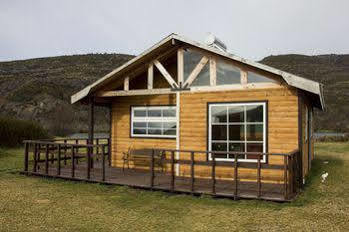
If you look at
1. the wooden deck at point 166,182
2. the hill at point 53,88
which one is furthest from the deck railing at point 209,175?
the hill at point 53,88

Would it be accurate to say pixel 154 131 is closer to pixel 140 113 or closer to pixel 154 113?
pixel 154 113

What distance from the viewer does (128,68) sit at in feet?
41.7

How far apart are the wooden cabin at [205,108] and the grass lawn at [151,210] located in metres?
1.13

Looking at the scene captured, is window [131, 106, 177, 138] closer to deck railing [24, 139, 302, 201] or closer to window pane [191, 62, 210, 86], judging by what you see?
deck railing [24, 139, 302, 201]

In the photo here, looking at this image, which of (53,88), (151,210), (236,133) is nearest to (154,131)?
(236,133)

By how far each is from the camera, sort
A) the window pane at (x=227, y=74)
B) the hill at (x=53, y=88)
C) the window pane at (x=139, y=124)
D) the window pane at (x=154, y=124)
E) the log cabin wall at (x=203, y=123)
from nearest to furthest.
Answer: the log cabin wall at (x=203, y=123)
the window pane at (x=227, y=74)
the window pane at (x=154, y=124)
the window pane at (x=139, y=124)
the hill at (x=53, y=88)

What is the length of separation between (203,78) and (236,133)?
2121 mm

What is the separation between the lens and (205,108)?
465 inches

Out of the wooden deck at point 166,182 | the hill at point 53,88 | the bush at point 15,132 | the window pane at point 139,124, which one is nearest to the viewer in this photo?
the wooden deck at point 166,182

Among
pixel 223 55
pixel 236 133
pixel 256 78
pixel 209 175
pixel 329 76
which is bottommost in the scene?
pixel 209 175

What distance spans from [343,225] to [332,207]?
1.48 m

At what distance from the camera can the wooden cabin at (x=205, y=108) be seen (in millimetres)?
10688

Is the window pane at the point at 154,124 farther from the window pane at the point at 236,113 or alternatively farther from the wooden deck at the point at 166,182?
the window pane at the point at 236,113

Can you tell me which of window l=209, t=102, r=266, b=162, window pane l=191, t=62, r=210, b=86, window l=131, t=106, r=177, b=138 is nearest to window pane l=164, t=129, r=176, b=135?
window l=131, t=106, r=177, b=138
